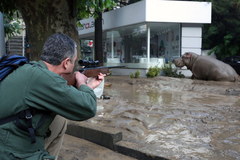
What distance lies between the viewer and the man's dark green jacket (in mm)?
1927

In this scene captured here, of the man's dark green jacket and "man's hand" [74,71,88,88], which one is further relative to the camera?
"man's hand" [74,71,88,88]

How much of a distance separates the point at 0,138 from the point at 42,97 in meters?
0.39

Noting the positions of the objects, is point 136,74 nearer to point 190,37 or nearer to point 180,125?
point 190,37

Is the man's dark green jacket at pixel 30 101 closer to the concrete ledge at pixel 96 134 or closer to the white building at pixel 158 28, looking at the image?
the concrete ledge at pixel 96 134

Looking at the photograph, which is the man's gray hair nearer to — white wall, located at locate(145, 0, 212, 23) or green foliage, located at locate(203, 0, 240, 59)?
white wall, located at locate(145, 0, 212, 23)

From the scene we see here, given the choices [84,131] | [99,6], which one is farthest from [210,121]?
[99,6]

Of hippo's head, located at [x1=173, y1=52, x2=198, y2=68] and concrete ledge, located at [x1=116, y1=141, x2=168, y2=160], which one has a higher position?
hippo's head, located at [x1=173, y1=52, x2=198, y2=68]

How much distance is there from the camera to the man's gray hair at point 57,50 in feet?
6.98

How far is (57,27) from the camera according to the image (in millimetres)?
5441

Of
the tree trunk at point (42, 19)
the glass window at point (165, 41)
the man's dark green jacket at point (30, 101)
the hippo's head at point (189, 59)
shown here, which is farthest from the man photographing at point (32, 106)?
the glass window at point (165, 41)

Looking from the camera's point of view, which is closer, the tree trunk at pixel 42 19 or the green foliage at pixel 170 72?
the tree trunk at pixel 42 19

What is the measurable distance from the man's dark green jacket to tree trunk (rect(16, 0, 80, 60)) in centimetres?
356

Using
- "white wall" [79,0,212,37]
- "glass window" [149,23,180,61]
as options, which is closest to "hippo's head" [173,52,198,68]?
"glass window" [149,23,180,61]

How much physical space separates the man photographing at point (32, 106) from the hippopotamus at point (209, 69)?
1183 cm
